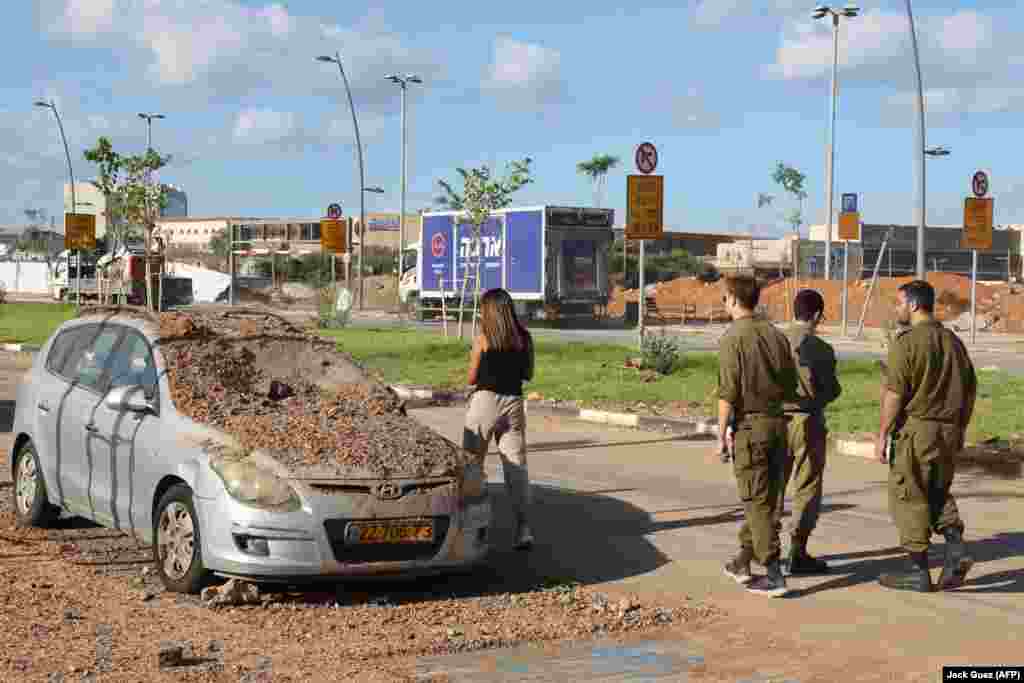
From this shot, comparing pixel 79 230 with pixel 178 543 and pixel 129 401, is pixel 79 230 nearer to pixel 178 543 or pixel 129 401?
pixel 129 401

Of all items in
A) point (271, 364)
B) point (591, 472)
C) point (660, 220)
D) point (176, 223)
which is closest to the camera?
point (271, 364)

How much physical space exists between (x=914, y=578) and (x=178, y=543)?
4122 millimetres

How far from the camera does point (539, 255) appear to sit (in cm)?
4272

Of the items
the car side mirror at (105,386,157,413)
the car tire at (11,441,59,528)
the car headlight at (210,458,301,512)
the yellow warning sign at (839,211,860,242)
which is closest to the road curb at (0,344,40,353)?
the yellow warning sign at (839,211,860,242)

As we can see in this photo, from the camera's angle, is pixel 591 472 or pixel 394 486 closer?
pixel 394 486

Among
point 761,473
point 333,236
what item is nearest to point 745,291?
point 761,473

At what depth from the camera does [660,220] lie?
20906 mm

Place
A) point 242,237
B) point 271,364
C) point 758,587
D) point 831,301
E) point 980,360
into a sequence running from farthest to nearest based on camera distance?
point 242,237 → point 831,301 → point 980,360 → point 271,364 → point 758,587

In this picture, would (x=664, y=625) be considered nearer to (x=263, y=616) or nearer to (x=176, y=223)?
(x=263, y=616)

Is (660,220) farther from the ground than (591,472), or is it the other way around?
(660,220)

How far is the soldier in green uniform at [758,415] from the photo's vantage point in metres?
7.70

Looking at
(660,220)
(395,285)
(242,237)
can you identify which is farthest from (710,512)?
(242,237)

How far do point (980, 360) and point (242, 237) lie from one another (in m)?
86.4

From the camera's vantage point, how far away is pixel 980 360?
29750 millimetres
